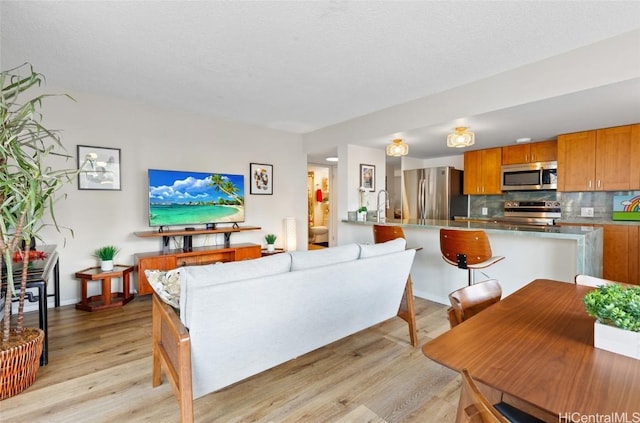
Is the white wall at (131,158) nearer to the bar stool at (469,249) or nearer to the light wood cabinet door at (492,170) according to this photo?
the bar stool at (469,249)

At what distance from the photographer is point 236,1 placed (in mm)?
1881

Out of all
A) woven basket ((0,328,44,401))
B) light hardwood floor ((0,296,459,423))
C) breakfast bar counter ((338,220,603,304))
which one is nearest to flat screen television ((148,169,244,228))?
light hardwood floor ((0,296,459,423))

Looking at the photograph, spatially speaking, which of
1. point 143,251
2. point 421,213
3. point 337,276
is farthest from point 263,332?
point 421,213

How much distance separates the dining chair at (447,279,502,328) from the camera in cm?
142

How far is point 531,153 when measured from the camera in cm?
464

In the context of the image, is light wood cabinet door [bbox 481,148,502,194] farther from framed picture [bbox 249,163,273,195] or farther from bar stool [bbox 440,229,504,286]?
framed picture [bbox 249,163,273,195]

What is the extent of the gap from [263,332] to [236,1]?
6.66 feet

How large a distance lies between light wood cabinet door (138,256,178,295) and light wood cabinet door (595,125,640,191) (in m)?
5.53

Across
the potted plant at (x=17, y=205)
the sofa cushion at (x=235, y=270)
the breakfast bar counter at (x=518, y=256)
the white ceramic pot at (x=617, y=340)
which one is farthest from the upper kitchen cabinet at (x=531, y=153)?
the potted plant at (x=17, y=205)

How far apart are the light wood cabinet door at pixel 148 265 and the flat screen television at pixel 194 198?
495 millimetres

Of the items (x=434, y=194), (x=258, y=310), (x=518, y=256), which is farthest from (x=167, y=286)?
(x=434, y=194)

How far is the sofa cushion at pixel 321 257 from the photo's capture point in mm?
1873

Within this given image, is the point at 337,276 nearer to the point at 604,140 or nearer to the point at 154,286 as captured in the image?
the point at 154,286

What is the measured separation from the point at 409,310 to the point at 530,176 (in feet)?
11.7
